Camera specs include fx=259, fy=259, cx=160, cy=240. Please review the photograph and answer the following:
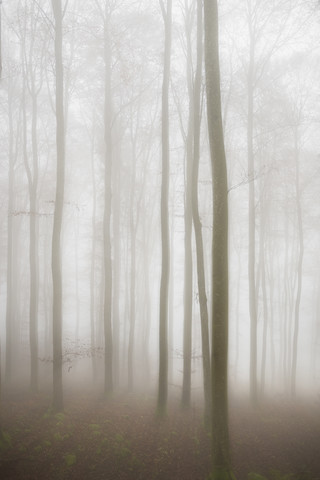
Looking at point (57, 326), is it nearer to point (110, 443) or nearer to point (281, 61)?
point (110, 443)

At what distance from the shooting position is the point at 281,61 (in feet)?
41.1

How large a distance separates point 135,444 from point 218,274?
16.9 feet

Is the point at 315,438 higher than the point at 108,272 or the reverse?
the reverse

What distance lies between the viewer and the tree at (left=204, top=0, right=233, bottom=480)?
474cm

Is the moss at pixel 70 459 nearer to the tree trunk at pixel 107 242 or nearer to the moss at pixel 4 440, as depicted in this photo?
the moss at pixel 4 440

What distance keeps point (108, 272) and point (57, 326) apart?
8.43 feet

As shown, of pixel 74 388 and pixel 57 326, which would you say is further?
pixel 74 388

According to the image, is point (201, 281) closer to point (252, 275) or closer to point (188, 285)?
point (188, 285)

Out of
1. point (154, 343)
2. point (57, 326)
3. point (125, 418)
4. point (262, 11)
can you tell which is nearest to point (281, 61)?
point (262, 11)

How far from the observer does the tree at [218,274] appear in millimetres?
4738

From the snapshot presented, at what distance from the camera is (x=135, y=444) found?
21.5ft

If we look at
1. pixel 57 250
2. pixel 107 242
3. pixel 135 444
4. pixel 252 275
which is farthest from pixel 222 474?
pixel 107 242

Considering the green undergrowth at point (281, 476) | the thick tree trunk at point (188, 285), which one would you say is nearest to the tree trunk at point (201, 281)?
the thick tree trunk at point (188, 285)

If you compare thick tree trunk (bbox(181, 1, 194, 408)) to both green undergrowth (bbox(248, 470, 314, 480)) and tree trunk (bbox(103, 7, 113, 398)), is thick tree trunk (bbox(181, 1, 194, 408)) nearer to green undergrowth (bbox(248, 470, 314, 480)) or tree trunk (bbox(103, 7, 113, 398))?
tree trunk (bbox(103, 7, 113, 398))
